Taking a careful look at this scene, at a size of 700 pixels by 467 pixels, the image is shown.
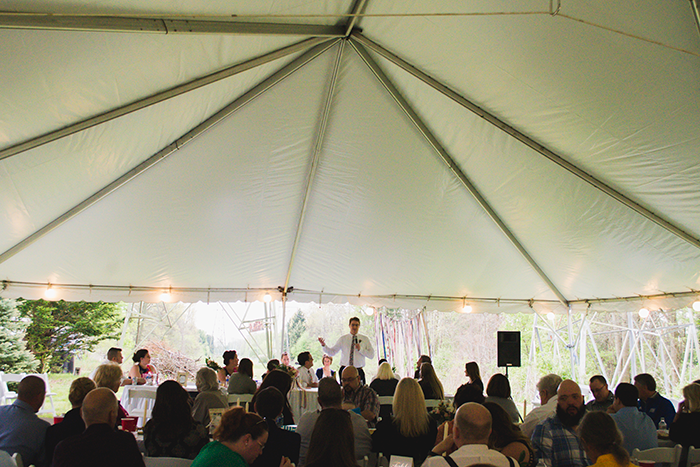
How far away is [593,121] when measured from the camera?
434 cm

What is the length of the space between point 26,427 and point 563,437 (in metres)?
3.80

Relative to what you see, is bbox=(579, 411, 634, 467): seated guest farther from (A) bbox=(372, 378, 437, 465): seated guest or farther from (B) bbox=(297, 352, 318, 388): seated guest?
(B) bbox=(297, 352, 318, 388): seated guest

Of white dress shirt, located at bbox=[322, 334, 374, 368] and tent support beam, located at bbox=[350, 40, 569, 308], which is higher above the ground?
tent support beam, located at bbox=[350, 40, 569, 308]

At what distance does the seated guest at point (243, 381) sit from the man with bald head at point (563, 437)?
3618mm

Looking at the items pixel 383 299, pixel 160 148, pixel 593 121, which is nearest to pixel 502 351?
pixel 383 299

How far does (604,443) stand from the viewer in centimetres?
274

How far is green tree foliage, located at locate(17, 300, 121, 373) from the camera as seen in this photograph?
15312mm

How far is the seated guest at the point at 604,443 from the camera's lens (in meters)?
2.66

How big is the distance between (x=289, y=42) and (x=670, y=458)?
185 inches

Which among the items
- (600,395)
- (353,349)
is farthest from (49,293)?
(600,395)

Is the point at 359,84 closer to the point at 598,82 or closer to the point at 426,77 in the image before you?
the point at 426,77

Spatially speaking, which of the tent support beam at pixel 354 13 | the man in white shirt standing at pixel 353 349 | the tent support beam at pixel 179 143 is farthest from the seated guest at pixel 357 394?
the man in white shirt standing at pixel 353 349

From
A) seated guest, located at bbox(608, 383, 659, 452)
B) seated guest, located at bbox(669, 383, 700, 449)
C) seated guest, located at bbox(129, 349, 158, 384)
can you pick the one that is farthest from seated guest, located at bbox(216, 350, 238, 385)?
seated guest, located at bbox(669, 383, 700, 449)

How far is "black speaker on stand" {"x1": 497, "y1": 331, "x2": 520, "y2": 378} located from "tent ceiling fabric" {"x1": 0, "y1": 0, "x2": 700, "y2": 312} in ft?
3.12
